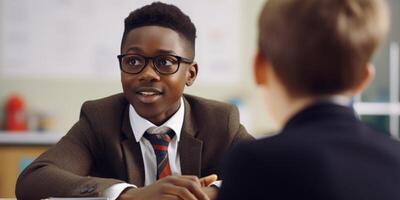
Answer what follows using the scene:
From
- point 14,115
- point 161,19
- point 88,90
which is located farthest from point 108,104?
point 88,90

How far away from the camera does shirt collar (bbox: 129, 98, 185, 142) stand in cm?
142

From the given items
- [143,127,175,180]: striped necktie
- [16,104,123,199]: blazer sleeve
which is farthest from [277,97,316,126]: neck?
[143,127,175,180]: striped necktie

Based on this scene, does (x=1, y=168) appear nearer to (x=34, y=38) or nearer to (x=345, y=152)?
(x=34, y=38)

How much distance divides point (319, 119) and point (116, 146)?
2.38ft

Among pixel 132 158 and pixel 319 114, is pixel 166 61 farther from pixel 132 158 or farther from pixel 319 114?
pixel 319 114

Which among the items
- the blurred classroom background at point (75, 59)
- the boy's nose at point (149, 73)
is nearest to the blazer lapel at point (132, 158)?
the boy's nose at point (149, 73)

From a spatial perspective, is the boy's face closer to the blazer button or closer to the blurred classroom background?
the blazer button

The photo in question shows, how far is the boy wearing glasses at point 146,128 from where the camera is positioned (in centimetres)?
136

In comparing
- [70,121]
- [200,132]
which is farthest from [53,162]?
[70,121]

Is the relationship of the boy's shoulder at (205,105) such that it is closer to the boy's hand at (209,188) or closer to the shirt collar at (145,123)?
the shirt collar at (145,123)

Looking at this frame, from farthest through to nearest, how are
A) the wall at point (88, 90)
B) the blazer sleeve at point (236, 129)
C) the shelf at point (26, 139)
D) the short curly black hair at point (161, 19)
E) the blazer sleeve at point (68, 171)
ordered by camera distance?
the wall at point (88, 90)
the shelf at point (26, 139)
the blazer sleeve at point (236, 129)
the short curly black hair at point (161, 19)
the blazer sleeve at point (68, 171)

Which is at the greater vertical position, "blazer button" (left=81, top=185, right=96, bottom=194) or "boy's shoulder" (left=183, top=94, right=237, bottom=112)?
"boy's shoulder" (left=183, top=94, right=237, bottom=112)

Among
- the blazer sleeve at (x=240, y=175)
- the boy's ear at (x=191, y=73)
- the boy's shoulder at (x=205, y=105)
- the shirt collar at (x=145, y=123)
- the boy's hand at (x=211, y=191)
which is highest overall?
the boy's ear at (x=191, y=73)

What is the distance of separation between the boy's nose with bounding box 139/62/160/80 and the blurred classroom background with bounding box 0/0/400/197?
8.65ft
